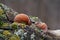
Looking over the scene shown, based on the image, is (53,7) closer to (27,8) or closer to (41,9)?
(41,9)

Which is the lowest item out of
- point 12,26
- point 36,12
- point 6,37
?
point 6,37

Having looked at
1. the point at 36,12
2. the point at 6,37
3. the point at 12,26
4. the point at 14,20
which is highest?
the point at 36,12

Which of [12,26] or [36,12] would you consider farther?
[36,12]

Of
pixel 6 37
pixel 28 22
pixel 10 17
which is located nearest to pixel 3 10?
pixel 10 17

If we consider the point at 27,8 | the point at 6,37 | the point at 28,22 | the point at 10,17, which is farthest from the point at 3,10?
the point at 27,8

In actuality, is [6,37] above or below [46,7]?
below

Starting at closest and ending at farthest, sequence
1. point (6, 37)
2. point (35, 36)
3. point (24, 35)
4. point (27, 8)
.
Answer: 1. point (6, 37)
2. point (24, 35)
3. point (35, 36)
4. point (27, 8)

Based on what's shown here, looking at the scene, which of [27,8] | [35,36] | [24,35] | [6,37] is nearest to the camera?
[6,37]

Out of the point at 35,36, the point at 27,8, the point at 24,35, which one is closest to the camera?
the point at 24,35

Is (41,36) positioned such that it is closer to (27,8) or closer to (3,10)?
(3,10)
